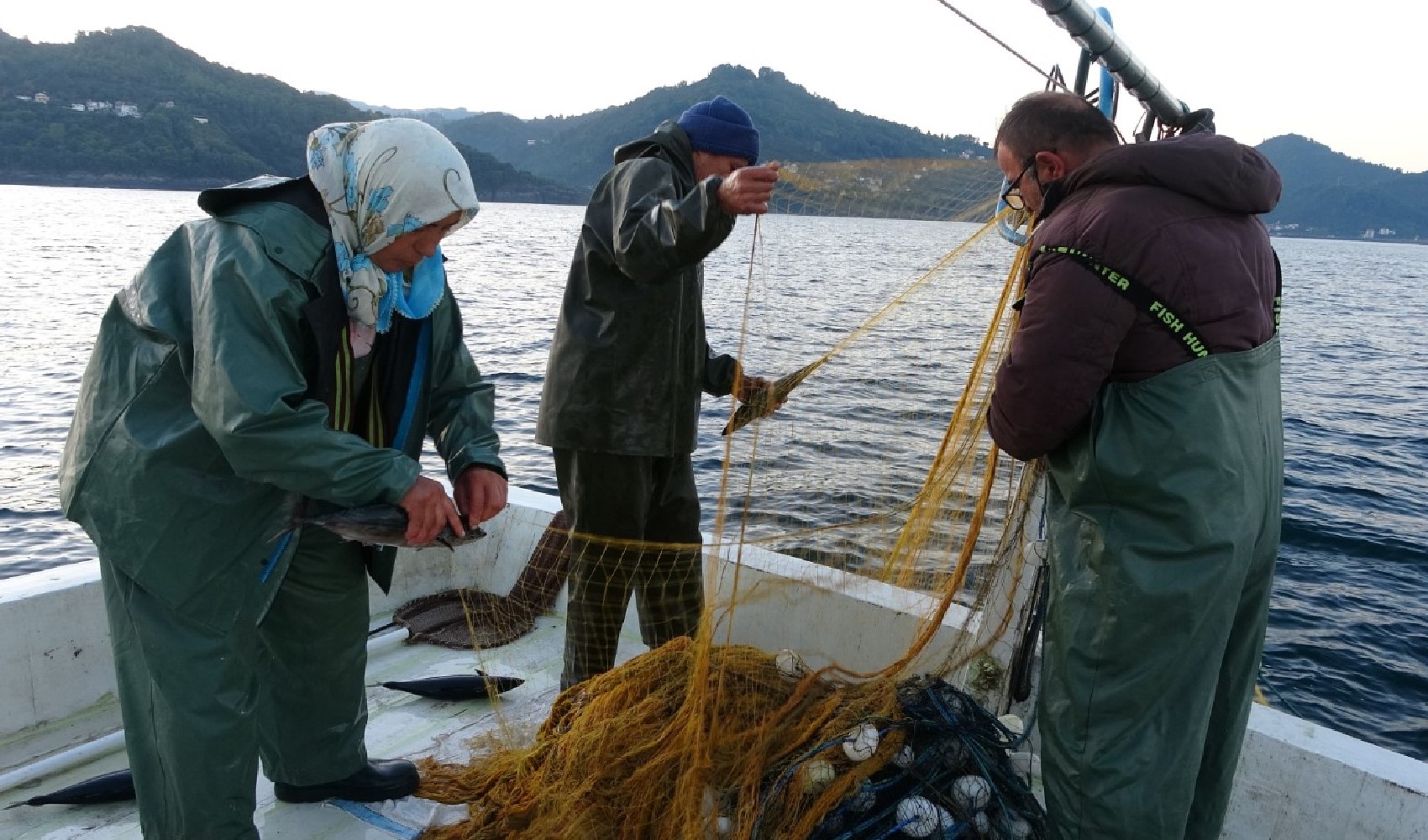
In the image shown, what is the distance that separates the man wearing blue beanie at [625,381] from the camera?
321 centimetres

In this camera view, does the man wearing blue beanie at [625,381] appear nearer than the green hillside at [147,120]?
Yes

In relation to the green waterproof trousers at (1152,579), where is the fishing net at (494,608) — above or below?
below

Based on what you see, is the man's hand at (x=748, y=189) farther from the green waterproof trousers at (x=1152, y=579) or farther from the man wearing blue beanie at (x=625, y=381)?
the green waterproof trousers at (x=1152, y=579)

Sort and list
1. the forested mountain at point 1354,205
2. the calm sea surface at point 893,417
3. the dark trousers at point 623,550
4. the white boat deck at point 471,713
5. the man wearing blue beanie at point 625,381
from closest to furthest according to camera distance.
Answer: the white boat deck at point 471,713, the man wearing blue beanie at point 625,381, the dark trousers at point 623,550, the calm sea surface at point 893,417, the forested mountain at point 1354,205

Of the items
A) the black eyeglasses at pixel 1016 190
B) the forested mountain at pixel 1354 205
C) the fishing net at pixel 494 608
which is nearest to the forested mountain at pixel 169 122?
the fishing net at pixel 494 608

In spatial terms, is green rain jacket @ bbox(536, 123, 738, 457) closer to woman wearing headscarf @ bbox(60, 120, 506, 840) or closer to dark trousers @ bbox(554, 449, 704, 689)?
dark trousers @ bbox(554, 449, 704, 689)

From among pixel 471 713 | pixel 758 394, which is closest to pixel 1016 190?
pixel 758 394

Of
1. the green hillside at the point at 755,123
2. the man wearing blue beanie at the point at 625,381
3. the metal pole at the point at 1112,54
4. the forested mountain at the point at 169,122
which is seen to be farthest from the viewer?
the forested mountain at the point at 169,122

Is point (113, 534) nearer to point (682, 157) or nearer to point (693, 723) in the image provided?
point (693, 723)

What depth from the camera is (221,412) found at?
6.66 feet

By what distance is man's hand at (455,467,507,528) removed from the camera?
2.70m

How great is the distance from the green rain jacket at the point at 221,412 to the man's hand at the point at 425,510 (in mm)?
29

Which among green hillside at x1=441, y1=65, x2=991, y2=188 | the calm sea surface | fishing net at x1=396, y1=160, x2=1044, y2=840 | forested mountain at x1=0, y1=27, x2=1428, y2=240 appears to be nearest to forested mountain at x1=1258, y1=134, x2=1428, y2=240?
forested mountain at x1=0, y1=27, x2=1428, y2=240

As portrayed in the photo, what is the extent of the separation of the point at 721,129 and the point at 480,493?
153cm
